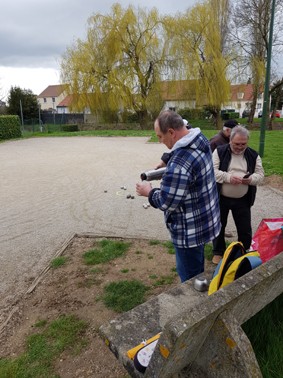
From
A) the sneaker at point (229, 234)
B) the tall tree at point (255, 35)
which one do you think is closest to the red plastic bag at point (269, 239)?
the sneaker at point (229, 234)

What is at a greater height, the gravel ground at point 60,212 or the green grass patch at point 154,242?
the green grass patch at point 154,242

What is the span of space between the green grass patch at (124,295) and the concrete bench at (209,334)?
1.00 m

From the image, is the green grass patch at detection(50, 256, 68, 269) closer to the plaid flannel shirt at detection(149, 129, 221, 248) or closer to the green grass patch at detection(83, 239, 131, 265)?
the green grass patch at detection(83, 239, 131, 265)

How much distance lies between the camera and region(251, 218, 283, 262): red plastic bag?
3027 millimetres

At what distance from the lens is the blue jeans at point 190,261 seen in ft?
8.59

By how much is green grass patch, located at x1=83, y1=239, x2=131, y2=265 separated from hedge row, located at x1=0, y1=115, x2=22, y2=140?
22272mm

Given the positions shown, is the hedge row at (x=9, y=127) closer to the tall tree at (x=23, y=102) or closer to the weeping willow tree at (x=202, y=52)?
the tall tree at (x=23, y=102)

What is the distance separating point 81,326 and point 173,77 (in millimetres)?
27506

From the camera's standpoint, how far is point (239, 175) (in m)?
3.47

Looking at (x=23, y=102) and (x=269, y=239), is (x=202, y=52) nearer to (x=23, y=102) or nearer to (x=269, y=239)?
(x=23, y=102)

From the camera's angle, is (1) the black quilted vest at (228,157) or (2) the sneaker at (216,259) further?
(2) the sneaker at (216,259)

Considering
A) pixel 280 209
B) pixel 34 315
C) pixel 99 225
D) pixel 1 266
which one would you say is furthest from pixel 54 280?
pixel 280 209

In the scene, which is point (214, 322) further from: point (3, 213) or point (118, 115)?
point (118, 115)

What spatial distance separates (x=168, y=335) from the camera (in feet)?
4.74
